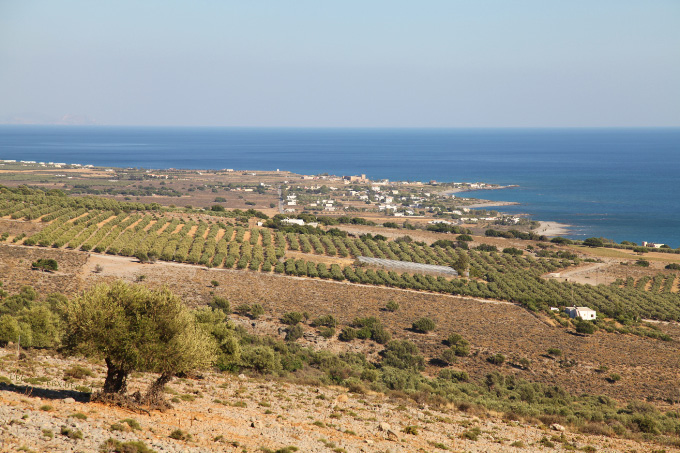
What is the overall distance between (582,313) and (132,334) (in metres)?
34.3

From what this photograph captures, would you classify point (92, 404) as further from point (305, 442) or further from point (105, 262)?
point (105, 262)

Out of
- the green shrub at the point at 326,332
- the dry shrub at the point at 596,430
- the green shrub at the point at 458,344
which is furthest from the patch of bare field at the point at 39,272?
the dry shrub at the point at 596,430

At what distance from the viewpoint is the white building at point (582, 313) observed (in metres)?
40.0

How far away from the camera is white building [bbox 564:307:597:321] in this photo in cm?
4003

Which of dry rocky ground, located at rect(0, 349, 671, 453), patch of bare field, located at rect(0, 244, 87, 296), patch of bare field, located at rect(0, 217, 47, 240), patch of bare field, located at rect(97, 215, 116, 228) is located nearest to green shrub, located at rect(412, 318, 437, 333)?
dry rocky ground, located at rect(0, 349, 671, 453)

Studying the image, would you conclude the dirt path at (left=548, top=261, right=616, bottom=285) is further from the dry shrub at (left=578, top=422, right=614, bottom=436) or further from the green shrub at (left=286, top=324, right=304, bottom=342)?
the dry shrub at (left=578, top=422, right=614, bottom=436)

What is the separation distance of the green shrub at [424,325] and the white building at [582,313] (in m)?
12.2

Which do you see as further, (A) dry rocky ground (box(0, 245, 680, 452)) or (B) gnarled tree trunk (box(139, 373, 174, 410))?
(B) gnarled tree trunk (box(139, 373, 174, 410))

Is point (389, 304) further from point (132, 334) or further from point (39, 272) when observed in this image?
point (132, 334)

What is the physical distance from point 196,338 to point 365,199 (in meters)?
110

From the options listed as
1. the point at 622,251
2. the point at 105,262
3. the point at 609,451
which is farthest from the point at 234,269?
the point at 622,251

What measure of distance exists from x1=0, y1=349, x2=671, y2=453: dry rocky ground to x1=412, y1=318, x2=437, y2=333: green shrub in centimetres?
1339

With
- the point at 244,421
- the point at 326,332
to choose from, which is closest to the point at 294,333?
the point at 326,332

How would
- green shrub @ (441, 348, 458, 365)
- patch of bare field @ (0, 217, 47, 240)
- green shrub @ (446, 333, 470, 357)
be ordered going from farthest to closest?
patch of bare field @ (0, 217, 47, 240) < green shrub @ (446, 333, 470, 357) < green shrub @ (441, 348, 458, 365)
